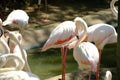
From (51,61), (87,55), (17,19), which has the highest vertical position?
(17,19)

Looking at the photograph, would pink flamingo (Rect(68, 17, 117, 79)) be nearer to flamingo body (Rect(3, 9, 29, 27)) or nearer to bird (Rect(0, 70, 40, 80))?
flamingo body (Rect(3, 9, 29, 27))

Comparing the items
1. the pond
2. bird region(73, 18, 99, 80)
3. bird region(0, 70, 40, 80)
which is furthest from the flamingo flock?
the pond

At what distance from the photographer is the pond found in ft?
22.1

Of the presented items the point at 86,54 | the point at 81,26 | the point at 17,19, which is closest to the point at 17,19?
the point at 17,19

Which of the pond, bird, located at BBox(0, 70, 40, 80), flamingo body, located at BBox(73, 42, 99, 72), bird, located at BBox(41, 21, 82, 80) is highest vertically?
bird, located at BBox(41, 21, 82, 80)

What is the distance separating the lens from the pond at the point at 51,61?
6.72 meters

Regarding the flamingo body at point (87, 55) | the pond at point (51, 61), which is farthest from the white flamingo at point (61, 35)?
the pond at point (51, 61)

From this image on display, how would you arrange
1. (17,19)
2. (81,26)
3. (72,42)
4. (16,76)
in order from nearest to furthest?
(16,76) < (81,26) < (72,42) < (17,19)

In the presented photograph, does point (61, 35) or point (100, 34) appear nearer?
point (61, 35)

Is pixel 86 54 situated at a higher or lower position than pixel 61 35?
lower

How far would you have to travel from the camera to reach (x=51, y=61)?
720 centimetres

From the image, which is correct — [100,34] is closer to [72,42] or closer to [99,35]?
[99,35]

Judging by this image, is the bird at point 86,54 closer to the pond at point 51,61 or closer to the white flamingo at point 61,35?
the white flamingo at point 61,35

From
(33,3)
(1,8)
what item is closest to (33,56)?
(1,8)
